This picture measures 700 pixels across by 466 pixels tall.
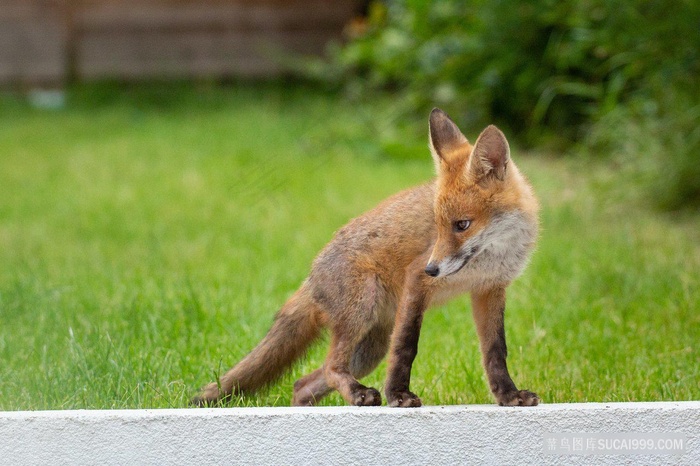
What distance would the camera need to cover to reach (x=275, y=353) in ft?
11.8

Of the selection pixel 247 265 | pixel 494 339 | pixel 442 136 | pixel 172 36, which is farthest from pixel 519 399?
pixel 172 36

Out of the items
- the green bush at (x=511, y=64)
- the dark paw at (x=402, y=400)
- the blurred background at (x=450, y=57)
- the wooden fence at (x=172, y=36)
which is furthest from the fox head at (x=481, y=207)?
the wooden fence at (x=172, y=36)

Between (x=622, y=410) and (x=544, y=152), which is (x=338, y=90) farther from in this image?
(x=622, y=410)

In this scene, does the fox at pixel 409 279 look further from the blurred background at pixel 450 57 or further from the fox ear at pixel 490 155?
the blurred background at pixel 450 57

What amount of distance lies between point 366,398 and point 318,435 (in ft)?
1.43

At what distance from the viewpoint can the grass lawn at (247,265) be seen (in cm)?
386

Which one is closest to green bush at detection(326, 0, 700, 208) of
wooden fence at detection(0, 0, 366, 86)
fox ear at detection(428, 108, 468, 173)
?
wooden fence at detection(0, 0, 366, 86)

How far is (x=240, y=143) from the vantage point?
33.1 feet

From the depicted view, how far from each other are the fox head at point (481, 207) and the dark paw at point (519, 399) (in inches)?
18.0

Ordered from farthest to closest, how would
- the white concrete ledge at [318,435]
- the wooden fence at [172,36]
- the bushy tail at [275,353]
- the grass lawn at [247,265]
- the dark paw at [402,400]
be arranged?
the wooden fence at [172,36] < the grass lawn at [247,265] < the bushy tail at [275,353] < the dark paw at [402,400] < the white concrete ledge at [318,435]

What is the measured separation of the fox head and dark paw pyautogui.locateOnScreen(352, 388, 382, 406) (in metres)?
0.47

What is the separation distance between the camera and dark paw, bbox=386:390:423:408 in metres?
3.11

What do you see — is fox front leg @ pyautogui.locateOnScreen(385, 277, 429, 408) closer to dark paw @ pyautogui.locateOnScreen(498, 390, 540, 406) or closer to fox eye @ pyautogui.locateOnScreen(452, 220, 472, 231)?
fox eye @ pyautogui.locateOnScreen(452, 220, 472, 231)

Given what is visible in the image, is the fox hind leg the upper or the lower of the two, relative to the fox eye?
lower
